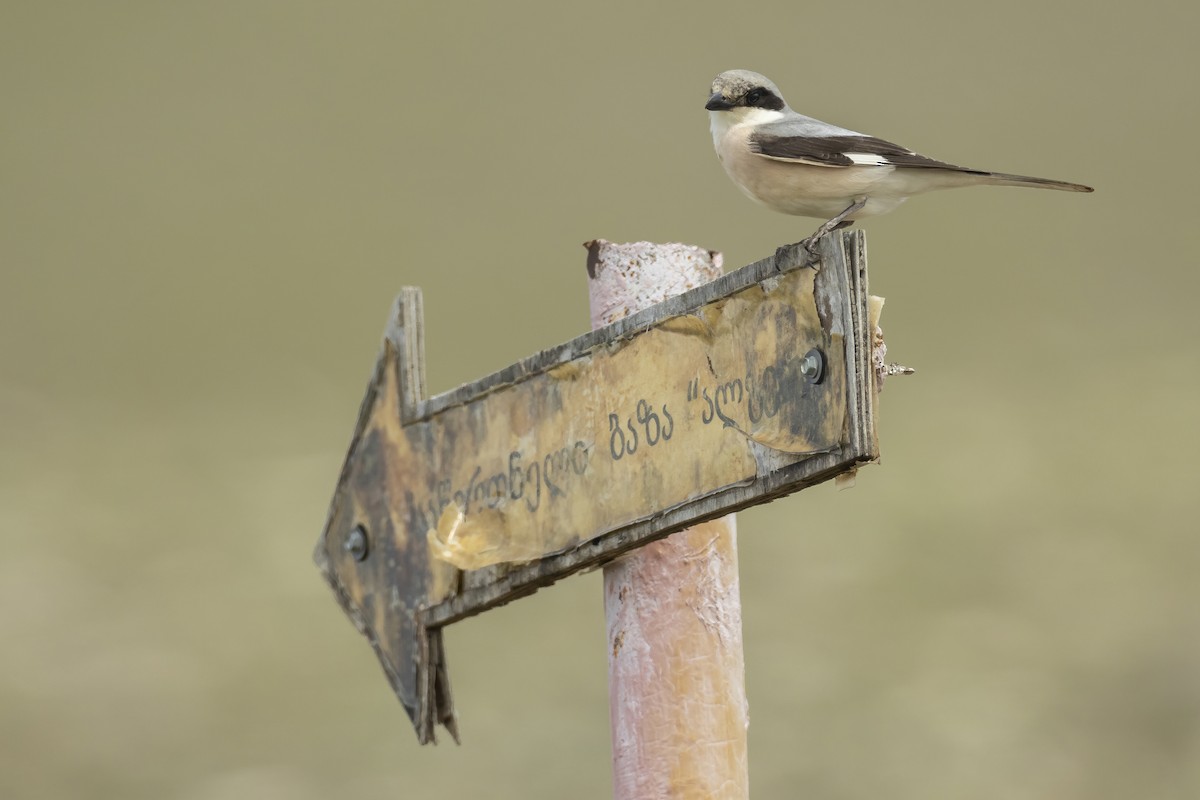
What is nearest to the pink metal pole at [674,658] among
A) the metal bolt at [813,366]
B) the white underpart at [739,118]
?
the metal bolt at [813,366]

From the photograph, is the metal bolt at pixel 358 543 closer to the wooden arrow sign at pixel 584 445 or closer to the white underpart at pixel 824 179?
the wooden arrow sign at pixel 584 445

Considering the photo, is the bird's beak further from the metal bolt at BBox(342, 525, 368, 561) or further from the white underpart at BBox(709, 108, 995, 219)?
the metal bolt at BBox(342, 525, 368, 561)

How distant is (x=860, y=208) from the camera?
3264 mm

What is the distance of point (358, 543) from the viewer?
10.7 feet

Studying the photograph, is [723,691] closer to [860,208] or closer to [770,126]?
[860,208]

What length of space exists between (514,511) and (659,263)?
576mm

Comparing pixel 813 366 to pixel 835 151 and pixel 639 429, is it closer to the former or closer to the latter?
pixel 639 429

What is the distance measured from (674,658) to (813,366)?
74cm

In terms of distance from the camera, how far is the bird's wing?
323 centimetres

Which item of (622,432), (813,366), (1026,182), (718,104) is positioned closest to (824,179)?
(1026,182)

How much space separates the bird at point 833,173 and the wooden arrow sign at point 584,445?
740 millimetres

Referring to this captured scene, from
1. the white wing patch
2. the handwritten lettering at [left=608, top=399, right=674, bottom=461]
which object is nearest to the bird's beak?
the white wing patch

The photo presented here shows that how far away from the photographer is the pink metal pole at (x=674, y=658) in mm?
A: 2656

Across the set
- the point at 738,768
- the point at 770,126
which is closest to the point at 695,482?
the point at 738,768
